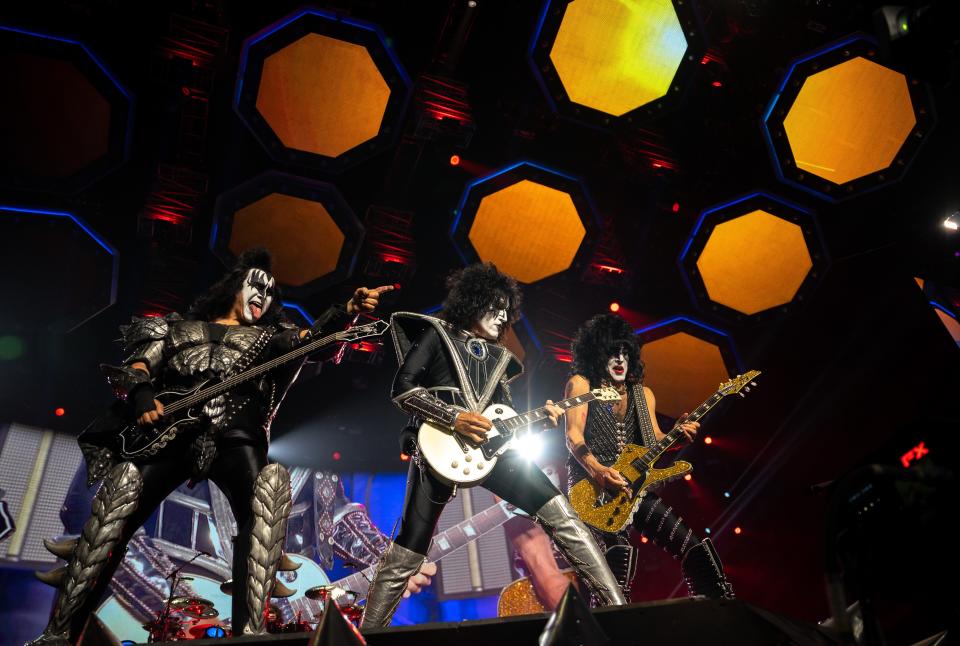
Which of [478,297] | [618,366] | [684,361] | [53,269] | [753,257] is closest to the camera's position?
[478,297]

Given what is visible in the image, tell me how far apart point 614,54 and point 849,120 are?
2.35 metres

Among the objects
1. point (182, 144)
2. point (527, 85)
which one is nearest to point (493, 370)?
point (527, 85)

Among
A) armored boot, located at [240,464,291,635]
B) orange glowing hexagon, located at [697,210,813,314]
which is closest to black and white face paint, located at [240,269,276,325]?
armored boot, located at [240,464,291,635]

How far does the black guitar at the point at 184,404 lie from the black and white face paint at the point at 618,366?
2.34 m

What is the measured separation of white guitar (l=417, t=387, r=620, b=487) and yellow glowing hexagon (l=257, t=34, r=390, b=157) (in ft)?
10.2

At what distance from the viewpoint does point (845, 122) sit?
6.37m

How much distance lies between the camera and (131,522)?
3.19m

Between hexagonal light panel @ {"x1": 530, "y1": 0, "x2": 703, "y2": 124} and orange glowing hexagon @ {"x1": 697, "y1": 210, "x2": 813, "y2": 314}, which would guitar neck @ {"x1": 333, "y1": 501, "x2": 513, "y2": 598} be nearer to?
orange glowing hexagon @ {"x1": 697, "y1": 210, "x2": 813, "y2": 314}

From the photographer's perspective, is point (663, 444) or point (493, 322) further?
point (663, 444)

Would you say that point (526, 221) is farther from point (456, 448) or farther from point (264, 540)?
point (264, 540)

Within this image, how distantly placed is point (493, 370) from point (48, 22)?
3.99m

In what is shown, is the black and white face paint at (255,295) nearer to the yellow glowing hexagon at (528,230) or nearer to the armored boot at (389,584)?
the armored boot at (389,584)

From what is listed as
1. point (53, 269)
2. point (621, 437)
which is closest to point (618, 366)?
point (621, 437)

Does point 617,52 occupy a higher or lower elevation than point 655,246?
higher
